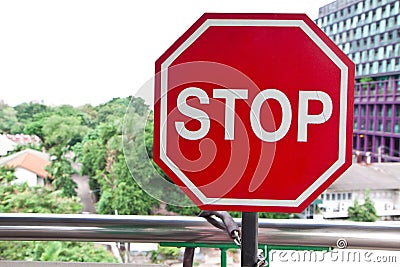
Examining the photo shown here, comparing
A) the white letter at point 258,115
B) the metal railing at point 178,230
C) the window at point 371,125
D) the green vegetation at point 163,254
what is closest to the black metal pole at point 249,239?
the white letter at point 258,115

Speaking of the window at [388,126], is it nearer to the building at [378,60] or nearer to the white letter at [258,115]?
the building at [378,60]

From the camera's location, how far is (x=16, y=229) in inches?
36.4

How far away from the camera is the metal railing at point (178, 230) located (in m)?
0.87

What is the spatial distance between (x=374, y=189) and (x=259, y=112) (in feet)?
4.55

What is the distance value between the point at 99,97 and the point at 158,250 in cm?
81

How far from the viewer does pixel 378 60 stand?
1.68 m

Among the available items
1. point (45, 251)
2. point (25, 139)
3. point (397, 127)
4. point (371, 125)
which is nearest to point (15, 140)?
point (25, 139)

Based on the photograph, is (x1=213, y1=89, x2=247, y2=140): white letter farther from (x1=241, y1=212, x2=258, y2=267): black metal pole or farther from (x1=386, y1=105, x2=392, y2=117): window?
(x1=386, y1=105, x2=392, y2=117): window

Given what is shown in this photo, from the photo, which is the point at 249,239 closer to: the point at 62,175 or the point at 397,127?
the point at 397,127

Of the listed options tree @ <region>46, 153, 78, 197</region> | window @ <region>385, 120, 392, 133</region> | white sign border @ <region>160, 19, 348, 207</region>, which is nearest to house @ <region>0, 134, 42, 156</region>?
tree @ <region>46, 153, 78, 197</region>

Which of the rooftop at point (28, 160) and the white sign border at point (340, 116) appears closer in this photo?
the white sign border at point (340, 116)

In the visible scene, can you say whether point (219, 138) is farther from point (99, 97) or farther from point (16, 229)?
point (99, 97)

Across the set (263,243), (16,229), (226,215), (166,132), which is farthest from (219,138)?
(16,229)

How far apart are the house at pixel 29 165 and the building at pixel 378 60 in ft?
4.15
